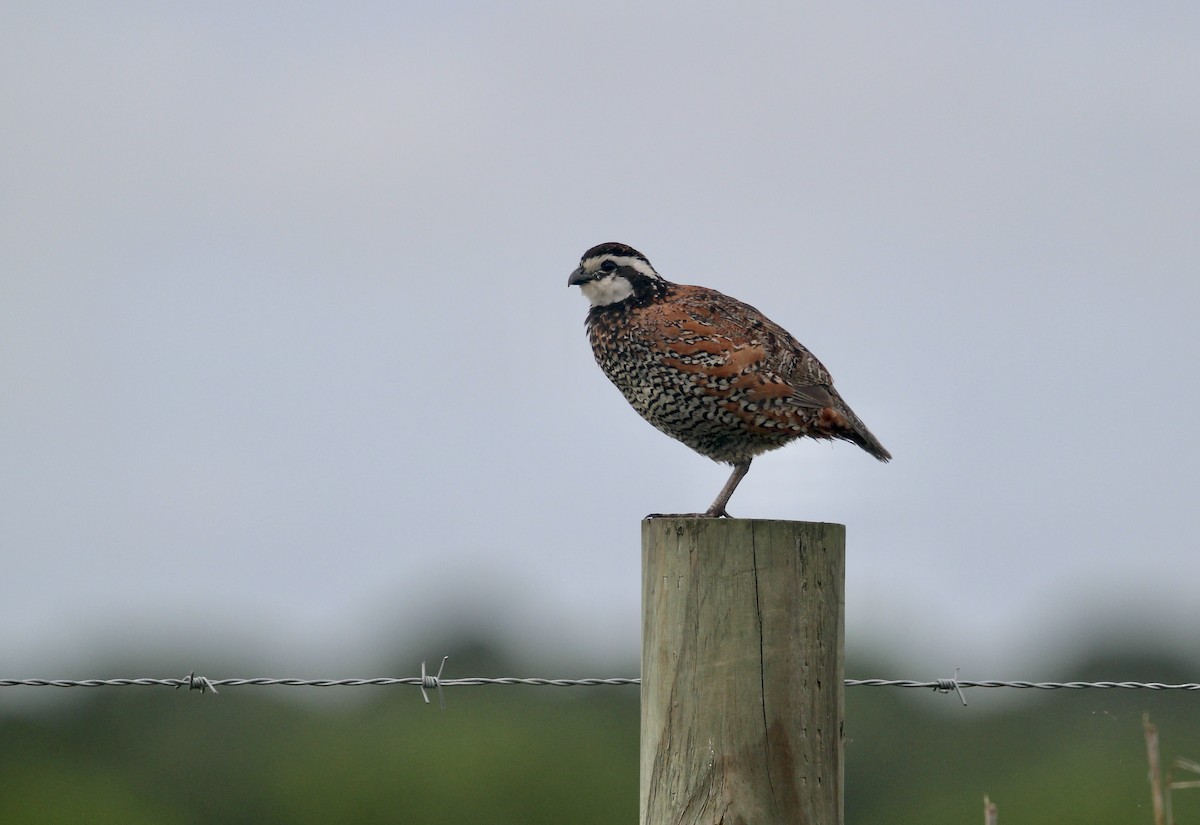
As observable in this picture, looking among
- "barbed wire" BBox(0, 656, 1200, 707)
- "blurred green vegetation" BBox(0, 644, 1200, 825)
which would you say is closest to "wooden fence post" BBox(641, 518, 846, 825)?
"barbed wire" BBox(0, 656, 1200, 707)

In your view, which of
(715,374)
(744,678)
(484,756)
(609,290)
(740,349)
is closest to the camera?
(744,678)

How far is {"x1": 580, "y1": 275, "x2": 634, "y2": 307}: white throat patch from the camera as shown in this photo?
8.73m

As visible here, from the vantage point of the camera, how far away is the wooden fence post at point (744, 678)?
198 inches

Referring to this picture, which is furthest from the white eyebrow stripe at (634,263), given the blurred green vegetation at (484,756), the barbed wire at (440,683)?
the blurred green vegetation at (484,756)

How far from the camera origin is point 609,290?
Result: 877cm

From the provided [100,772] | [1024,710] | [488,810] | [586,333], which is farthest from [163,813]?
[586,333]

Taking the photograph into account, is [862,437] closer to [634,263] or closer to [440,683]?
[634,263]

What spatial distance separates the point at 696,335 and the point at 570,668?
63084mm

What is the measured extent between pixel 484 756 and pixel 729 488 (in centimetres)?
4664

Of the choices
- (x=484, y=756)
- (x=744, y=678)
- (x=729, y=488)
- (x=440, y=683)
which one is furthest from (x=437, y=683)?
(x=484, y=756)

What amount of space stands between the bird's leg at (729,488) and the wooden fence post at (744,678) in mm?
3123

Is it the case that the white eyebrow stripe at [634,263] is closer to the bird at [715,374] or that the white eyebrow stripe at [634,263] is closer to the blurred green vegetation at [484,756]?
the bird at [715,374]

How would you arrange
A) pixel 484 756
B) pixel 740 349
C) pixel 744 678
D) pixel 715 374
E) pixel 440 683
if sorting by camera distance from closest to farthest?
pixel 744 678
pixel 440 683
pixel 715 374
pixel 740 349
pixel 484 756

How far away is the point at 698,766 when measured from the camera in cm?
505
